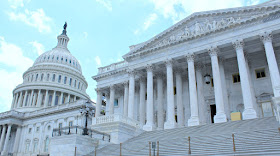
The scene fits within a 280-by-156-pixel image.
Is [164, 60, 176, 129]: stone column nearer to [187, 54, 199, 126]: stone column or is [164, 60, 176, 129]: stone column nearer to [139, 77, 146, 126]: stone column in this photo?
[187, 54, 199, 126]: stone column

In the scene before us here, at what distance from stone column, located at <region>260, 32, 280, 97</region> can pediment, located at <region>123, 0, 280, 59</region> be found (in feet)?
7.61

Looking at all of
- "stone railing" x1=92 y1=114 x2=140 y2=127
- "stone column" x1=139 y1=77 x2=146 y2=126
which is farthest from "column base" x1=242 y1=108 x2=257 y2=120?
"stone column" x1=139 y1=77 x2=146 y2=126

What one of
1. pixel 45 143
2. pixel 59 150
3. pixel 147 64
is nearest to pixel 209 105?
pixel 147 64

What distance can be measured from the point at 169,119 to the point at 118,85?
14230 millimetres

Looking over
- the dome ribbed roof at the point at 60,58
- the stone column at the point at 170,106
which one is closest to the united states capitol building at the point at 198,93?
the stone column at the point at 170,106

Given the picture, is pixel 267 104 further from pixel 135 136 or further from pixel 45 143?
pixel 45 143

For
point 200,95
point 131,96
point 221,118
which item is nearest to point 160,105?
point 131,96

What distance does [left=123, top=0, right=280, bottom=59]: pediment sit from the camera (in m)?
26.8

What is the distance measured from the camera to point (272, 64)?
24.5 m

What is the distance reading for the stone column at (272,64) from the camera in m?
23.4

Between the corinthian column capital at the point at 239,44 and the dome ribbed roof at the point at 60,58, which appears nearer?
the corinthian column capital at the point at 239,44

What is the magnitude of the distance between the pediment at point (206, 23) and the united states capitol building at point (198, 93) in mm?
100

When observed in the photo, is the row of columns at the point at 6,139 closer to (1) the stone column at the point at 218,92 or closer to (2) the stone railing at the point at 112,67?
(2) the stone railing at the point at 112,67

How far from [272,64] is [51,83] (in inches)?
2680
